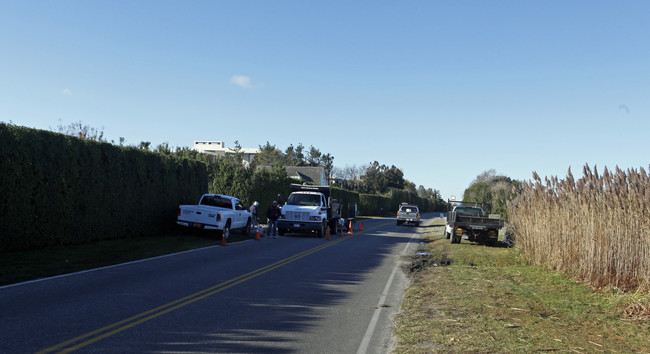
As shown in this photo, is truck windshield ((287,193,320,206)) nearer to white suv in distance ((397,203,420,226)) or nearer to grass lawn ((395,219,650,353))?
grass lawn ((395,219,650,353))

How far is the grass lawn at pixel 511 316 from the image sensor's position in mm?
6922

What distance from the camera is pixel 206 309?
846cm

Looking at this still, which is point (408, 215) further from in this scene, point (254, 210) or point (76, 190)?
point (76, 190)

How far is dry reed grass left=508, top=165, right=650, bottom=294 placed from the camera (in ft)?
32.5

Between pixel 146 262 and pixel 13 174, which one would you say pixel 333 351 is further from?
pixel 13 174

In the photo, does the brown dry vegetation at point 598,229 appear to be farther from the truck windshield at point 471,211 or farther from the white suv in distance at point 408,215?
the white suv in distance at point 408,215

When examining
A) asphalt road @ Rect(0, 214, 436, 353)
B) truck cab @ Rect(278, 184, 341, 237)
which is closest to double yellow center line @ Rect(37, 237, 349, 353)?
asphalt road @ Rect(0, 214, 436, 353)

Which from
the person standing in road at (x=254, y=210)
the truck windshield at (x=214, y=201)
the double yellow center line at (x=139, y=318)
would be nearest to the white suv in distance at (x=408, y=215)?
the person standing in road at (x=254, y=210)

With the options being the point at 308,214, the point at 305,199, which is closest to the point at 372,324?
the point at 308,214

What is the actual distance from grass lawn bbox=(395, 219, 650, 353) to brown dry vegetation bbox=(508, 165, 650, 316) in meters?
0.47

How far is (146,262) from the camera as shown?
14.5 metres

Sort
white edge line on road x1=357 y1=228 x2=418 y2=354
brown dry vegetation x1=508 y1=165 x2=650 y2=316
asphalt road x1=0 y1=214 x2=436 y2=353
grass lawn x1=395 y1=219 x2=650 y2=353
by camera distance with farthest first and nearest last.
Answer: brown dry vegetation x1=508 y1=165 x2=650 y2=316 → grass lawn x1=395 y1=219 x2=650 y2=353 → white edge line on road x1=357 y1=228 x2=418 y2=354 → asphalt road x1=0 y1=214 x2=436 y2=353

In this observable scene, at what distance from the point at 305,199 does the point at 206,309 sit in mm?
19632

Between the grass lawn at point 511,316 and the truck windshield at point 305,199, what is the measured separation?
14108 mm
